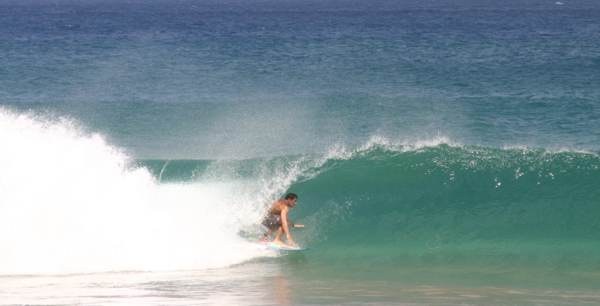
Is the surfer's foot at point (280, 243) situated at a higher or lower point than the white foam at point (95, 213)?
lower

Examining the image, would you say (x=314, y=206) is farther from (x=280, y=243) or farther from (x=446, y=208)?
(x=446, y=208)

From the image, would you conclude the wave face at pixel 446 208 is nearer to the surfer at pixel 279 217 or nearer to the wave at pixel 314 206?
the wave at pixel 314 206

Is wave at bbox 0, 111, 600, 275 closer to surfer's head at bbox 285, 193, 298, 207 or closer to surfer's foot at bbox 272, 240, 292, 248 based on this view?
surfer's foot at bbox 272, 240, 292, 248

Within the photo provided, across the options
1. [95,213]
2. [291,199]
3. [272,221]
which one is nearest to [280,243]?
[272,221]

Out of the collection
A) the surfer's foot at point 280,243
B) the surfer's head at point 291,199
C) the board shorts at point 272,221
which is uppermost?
the surfer's head at point 291,199

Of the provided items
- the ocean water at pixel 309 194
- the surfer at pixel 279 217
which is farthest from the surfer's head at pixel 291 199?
the ocean water at pixel 309 194

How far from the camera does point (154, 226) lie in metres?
11.0

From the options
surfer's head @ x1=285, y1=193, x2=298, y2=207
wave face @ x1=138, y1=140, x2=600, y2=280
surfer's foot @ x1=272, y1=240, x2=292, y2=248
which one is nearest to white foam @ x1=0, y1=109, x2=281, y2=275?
surfer's foot @ x1=272, y1=240, x2=292, y2=248

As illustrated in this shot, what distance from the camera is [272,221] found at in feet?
37.4

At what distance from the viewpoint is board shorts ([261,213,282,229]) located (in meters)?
11.4

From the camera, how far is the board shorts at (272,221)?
11.4 meters

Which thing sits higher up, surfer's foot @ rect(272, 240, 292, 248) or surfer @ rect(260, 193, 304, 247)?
surfer @ rect(260, 193, 304, 247)

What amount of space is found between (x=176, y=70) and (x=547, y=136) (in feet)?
59.1

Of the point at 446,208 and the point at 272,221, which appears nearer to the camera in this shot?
the point at 272,221
